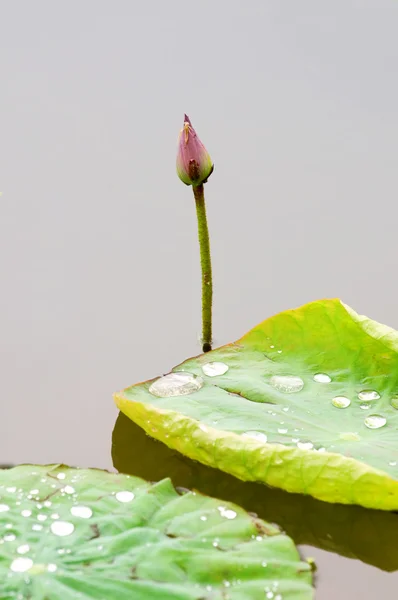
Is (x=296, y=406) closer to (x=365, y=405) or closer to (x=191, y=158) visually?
(x=365, y=405)

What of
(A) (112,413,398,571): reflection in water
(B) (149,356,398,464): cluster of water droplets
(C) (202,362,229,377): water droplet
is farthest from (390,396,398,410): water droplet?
(C) (202,362,229,377): water droplet

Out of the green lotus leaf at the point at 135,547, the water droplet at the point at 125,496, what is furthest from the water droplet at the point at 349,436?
the water droplet at the point at 125,496

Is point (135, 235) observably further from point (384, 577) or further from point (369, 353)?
point (384, 577)

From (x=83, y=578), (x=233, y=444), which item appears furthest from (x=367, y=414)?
(x=83, y=578)

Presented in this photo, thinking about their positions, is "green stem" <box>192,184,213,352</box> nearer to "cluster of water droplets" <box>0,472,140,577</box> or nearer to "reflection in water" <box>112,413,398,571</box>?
"reflection in water" <box>112,413,398,571</box>

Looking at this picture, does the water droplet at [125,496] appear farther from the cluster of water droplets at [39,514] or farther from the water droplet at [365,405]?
the water droplet at [365,405]

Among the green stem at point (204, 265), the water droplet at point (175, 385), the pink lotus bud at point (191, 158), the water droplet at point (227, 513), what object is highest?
the pink lotus bud at point (191, 158)

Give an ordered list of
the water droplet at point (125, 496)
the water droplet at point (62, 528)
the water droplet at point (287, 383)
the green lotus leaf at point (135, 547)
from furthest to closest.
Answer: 1. the water droplet at point (287, 383)
2. the water droplet at point (125, 496)
3. the water droplet at point (62, 528)
4. the green lotus leaf at point (135, 547)
